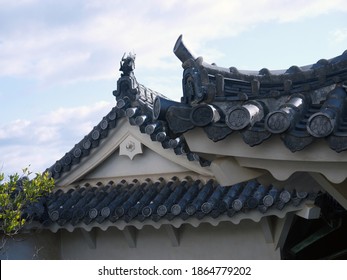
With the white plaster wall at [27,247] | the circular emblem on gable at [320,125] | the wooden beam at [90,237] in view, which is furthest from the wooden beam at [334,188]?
the white plaster wall at [27,247]

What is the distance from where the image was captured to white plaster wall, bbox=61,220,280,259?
870 centimetres

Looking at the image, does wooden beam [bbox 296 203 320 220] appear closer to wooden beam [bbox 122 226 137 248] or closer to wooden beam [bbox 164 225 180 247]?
wooden beam [bbox 164 225 180 247]

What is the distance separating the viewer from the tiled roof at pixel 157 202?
7.77 m

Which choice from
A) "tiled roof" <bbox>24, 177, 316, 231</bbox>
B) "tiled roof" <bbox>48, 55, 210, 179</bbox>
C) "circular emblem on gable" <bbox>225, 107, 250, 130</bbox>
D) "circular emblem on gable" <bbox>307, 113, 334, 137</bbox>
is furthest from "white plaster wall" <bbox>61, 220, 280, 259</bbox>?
"circular emblem on gable" <bbox>307, 113, 334, 137</bbox>

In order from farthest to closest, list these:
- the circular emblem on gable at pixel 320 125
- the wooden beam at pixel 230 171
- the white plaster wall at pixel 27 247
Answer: the white plaster wall at pixel 27 247 < the wooden beam at pixel 230 171 < the circular emblem on gable at pixel 320 125

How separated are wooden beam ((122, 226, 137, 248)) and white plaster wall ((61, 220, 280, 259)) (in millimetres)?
66

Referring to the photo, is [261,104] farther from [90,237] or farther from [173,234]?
[90,237]

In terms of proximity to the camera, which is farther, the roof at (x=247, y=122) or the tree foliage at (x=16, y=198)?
the tree foliage at (x=16, y=198)

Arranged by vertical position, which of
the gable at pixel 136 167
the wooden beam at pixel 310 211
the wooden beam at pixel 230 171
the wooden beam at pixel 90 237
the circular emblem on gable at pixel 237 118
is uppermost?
the gable at pixel 136 167

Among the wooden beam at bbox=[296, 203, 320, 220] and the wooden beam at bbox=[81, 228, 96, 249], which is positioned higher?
the wooden beam at bbox=[81, 228, 96, 249]

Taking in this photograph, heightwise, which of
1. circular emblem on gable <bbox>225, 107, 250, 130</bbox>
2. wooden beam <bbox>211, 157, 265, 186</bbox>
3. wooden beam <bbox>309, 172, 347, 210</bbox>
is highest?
circular emblem on gable <bbox>225, 107, 250, 130</bbox>

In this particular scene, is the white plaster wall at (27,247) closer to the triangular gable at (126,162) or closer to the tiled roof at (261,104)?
the triangular gable at (126,162)

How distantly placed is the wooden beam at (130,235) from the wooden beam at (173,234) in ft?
2.08

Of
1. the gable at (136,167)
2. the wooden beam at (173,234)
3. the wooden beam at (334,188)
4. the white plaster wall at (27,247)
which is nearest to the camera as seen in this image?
the wooden beam at (334,188)
